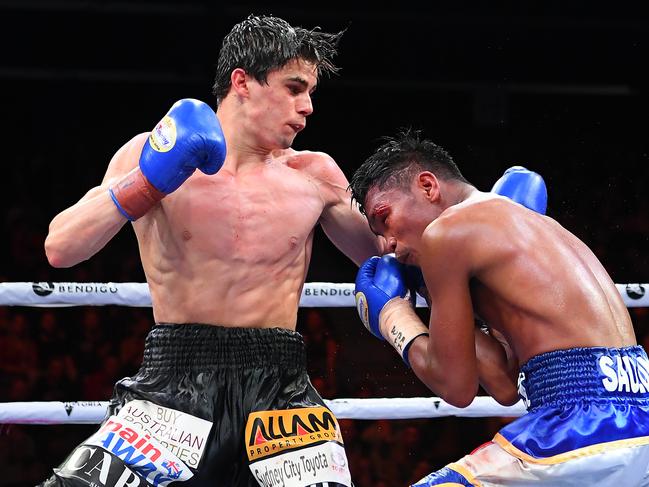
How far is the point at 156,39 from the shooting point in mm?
6465

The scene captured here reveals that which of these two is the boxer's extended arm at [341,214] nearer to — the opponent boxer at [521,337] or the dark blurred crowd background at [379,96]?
the opponent boxer at [521,337]

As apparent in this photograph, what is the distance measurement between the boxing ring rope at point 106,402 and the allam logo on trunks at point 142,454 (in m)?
0.73

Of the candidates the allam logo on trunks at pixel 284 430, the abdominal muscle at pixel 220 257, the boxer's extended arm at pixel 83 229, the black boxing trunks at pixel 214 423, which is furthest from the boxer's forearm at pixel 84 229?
the allam logo on trunks at pixel 284 430

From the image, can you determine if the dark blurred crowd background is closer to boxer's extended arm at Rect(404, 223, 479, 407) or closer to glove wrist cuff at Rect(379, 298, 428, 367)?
glove wrist cuff at Rect(379, 298, 428, 367)

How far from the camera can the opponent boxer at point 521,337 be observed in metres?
1.71

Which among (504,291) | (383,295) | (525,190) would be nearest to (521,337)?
(504,291)

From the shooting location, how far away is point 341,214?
2.28 meters

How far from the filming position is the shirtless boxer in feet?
6.11

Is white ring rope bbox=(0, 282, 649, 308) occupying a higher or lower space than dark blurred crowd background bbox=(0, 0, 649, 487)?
lower

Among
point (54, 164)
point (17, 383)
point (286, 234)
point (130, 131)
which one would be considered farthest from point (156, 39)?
point (286, 234)

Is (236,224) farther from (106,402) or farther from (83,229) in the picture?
(106,402)

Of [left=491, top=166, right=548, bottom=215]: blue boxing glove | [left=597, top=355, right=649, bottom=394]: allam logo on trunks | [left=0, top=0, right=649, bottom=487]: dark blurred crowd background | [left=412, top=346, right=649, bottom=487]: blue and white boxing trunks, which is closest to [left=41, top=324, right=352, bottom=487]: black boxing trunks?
[left=412, top=346, right=649, bottom=487]: blue and white boxing trunks

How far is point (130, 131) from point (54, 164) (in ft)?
2.11

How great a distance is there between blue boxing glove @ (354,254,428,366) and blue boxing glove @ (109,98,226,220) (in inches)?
19.4
